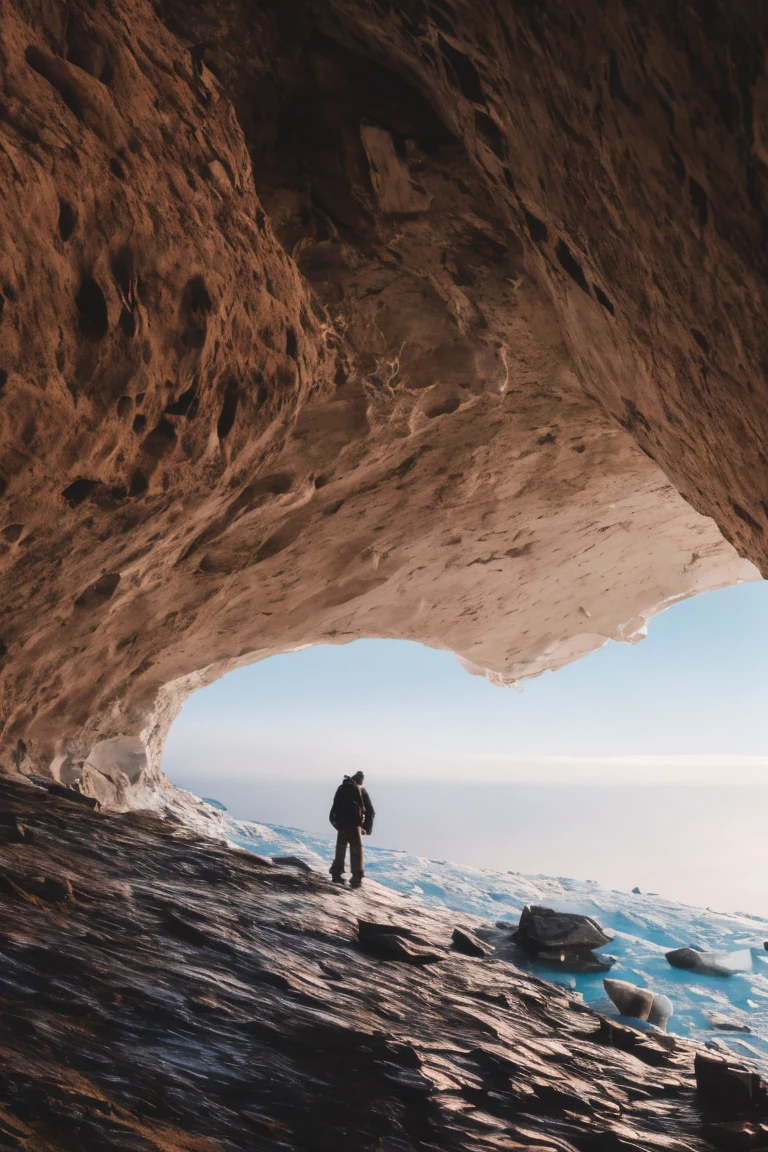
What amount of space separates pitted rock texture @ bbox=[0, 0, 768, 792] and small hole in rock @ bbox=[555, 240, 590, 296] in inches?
1.2

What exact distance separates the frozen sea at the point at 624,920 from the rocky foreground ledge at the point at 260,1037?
4260mm

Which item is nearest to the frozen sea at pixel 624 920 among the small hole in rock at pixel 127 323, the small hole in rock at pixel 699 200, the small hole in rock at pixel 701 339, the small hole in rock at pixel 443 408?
the small hole in rock at pixel 443 408

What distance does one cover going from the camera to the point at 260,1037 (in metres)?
4.47

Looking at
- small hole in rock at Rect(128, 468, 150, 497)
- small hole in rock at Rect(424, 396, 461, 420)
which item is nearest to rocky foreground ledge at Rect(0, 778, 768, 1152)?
small hole in rock at Rect(128, 468, 150, 497)

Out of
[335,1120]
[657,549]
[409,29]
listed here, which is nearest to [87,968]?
[335,1120]

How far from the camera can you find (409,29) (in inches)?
201

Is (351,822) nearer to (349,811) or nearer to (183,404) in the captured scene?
(349,811)

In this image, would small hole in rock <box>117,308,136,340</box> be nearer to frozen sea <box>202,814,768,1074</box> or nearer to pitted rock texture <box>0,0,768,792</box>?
pitted rock texture <box>0,0,768,792</box>

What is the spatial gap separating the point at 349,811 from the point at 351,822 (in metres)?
0.16

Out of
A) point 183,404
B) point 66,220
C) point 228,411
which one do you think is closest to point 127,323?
point 66,220

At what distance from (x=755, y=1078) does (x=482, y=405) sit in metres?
7.27

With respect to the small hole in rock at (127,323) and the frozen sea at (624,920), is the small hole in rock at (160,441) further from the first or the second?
the frozen sea at (624,920)

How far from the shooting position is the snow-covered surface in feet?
39.1

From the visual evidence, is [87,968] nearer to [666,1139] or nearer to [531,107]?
[666,1139]
